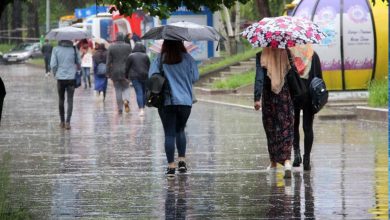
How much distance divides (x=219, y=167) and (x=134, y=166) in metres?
1.13

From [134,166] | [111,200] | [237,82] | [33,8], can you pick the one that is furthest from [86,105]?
[33,8]

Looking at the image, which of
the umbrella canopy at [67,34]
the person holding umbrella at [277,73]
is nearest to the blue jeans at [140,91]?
the umbrella canopy at [67,34]

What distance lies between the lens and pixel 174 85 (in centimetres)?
1320

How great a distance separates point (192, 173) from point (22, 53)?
63.5 m

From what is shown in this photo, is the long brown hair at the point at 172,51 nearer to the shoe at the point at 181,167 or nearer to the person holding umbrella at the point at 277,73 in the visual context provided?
the person holding umbrella at the point at 277,73

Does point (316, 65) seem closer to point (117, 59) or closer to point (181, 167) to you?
point (181, 167)

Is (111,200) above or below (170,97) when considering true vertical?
below

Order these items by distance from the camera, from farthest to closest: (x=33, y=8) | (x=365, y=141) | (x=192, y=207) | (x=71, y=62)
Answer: (x=33, y=8) < (x=71, y=62) < (x=365, y=141) < (x=192, y=207)

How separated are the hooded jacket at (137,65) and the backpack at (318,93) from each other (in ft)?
37.3

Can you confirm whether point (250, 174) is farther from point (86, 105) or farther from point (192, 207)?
point (86, 105)

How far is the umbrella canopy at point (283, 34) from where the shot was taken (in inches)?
497

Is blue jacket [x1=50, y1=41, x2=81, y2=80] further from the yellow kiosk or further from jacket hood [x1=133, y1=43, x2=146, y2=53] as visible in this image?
the yellow kiosk

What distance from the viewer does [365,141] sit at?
17734 mm

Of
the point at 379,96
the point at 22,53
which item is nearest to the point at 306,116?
the point at 379,96
